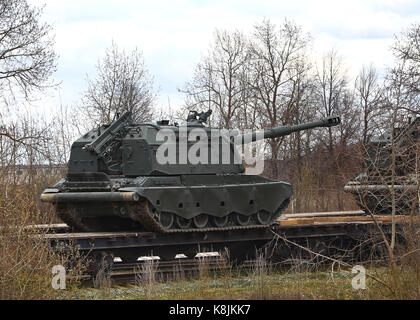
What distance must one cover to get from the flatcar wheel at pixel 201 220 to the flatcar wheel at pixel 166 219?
2.04 ft

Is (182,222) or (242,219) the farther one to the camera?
(242,219)

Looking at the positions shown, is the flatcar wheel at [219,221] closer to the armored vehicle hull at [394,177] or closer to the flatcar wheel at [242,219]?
the flatcar wheel at [242,219]

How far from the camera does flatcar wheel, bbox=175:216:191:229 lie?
54.5ft

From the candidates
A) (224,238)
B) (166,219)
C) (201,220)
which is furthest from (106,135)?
(224,238)

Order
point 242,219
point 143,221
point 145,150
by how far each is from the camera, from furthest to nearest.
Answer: point 242,219 < point 145,150 < point 143,221

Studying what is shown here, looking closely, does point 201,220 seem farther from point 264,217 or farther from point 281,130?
point 281,130

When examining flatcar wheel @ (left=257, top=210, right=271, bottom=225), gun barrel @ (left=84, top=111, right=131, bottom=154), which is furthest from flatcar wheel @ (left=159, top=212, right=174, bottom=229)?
flatcar wheel @ (left=257, top=210, right=271, bottom=225)

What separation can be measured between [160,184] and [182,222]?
102 centimetres

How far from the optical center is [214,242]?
679 inches

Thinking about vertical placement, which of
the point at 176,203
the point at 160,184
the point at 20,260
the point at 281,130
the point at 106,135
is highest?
the point at 281,130

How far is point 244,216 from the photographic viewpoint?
17.7 metres

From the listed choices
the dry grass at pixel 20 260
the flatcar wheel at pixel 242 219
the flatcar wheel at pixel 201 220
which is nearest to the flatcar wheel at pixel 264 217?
the flatcar wheel at pixel 242 219

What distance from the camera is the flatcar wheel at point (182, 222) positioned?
54.5ft
